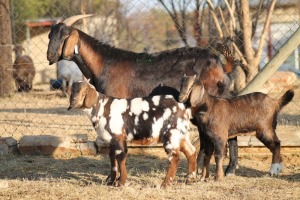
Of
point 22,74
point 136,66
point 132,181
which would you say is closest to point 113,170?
point 132,181

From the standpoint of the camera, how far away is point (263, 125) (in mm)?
7621

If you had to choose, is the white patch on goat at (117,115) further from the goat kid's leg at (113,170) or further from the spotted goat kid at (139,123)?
the goat kid's leg at (113,170)

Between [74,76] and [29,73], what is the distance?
10.2 feet

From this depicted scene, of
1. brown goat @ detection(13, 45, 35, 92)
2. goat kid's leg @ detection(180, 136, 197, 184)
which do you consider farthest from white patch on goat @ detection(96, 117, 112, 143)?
brown goat @ detection(13, 45, 35, 92)

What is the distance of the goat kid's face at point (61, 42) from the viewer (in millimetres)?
7641

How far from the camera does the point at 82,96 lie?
6.78 metres

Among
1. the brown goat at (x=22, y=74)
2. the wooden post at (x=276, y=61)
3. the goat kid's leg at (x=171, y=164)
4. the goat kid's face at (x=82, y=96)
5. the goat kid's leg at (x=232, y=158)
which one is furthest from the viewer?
the brown goat at (x=22, y=74)

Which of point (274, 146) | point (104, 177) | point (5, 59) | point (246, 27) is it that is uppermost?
point (246, 27)

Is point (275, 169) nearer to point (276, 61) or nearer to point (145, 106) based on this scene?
point (276, 61)

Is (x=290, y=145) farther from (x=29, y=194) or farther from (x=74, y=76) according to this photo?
(x=74, y=76)

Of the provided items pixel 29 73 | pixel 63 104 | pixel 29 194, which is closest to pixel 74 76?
pixel 29 73

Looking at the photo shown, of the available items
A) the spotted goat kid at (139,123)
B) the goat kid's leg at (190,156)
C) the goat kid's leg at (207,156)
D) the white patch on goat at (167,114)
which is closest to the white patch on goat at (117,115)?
the spotted goat kid at (139,123)

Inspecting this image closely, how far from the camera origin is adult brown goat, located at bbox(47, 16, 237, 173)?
765 cm

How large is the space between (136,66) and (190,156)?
4.47 ft
